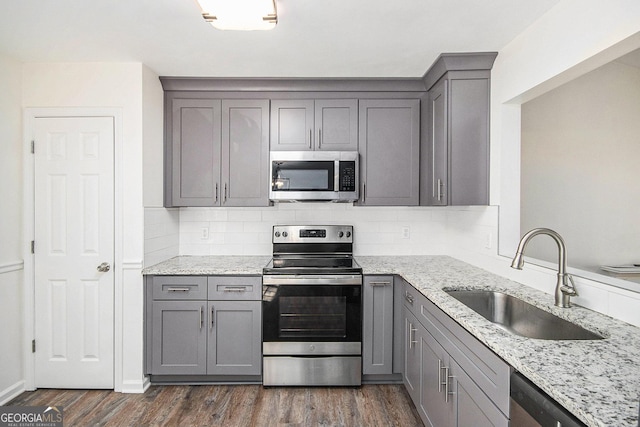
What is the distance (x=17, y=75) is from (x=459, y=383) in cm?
347

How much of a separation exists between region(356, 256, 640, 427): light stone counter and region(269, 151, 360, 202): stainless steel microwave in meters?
1.22

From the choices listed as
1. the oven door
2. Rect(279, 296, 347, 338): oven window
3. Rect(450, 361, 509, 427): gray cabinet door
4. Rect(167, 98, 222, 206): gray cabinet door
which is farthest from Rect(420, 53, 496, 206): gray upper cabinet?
Rect(167, 98, 222, 206): gray cabinet door

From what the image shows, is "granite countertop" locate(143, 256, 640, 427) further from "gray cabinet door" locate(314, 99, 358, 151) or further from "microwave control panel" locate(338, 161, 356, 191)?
"gray cabinet door" locate(314, 99, 358, 151)

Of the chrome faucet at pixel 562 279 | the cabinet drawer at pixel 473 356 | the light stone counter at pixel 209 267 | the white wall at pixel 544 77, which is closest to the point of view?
the cabinet drawer at pixel 473 356

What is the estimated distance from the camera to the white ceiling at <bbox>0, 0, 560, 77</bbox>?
184 cm

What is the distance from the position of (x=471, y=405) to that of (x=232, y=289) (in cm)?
175

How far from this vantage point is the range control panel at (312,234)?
10.2 ft

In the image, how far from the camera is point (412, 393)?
2.33 meters

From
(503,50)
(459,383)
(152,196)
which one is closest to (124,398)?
(152,196)

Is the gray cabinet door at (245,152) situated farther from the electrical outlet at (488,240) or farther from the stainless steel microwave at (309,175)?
the electrical outlet at (488,240)

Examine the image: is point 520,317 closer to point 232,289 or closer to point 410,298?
point 410,298

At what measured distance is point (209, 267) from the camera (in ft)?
8.66

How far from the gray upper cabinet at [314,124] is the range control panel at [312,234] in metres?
0.69

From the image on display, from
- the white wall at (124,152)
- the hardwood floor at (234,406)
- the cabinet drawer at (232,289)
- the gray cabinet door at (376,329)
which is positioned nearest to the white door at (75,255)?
the white wall at (124,152)
